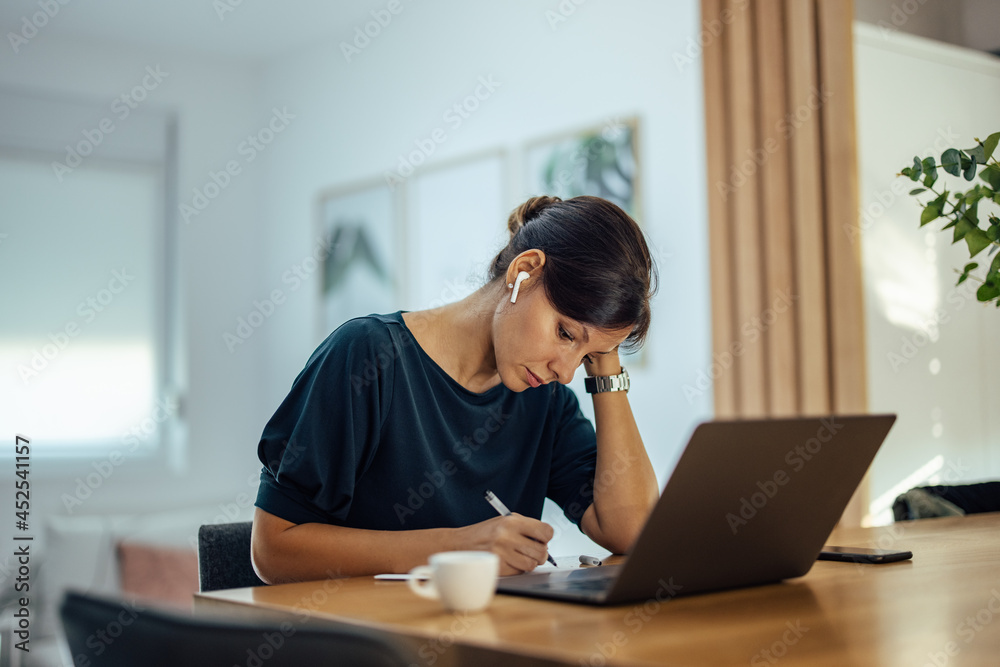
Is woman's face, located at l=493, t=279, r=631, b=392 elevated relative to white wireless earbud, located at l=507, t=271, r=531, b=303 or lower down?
lower down

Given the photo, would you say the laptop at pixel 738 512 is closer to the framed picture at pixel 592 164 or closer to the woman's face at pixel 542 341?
the woman's face at pixel 542 341

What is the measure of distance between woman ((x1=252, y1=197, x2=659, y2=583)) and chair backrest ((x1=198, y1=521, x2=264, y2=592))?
14 centimetres

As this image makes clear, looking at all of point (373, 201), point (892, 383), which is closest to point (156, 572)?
point (373, 201)

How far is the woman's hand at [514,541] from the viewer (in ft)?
3.65

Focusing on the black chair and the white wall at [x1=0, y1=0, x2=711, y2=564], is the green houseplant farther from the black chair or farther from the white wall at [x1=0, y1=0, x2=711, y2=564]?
the white wall at [x1=0, y1=0, x2=711, y2=564]

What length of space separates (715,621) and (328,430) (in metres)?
0.65

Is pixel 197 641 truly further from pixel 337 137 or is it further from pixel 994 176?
pixel 337 137

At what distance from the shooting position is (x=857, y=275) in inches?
92.1
